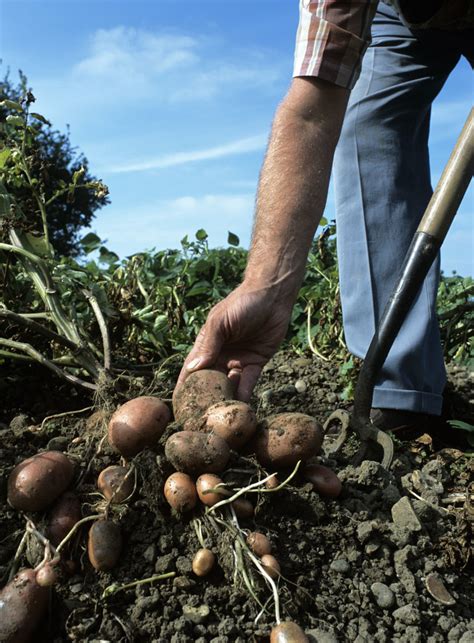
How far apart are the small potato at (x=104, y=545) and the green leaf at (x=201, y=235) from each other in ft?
10.8

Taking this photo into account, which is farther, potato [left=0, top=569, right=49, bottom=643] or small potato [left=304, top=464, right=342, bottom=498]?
small potato [left=304, top=464, right=342, bottom=498]

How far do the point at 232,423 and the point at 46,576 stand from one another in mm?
538

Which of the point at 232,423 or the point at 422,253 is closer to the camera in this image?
the point at 232,423

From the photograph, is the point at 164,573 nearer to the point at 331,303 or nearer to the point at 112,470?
the point at 112,470

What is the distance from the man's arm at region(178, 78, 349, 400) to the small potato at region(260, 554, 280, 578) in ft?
2.24

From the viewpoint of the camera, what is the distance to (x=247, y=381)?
2027 mm

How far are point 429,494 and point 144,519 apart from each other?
91 cm

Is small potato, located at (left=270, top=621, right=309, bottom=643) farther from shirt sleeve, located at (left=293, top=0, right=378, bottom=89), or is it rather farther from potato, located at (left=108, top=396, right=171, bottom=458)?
shirt sleeve, located at (left=293, top=0, right=378, bottom=89)

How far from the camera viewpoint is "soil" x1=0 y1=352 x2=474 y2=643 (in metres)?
1.41

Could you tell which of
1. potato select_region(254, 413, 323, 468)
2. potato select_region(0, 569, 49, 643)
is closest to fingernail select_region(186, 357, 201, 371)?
potato select_region(254, 413, 323, 468)

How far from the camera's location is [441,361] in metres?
2.93

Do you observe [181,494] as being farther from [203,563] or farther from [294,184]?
[294,184]

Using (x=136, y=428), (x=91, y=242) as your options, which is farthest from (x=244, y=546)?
(x=91, y=242)

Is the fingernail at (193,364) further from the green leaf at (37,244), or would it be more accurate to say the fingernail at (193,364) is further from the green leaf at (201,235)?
the green leaf at (201,235)
